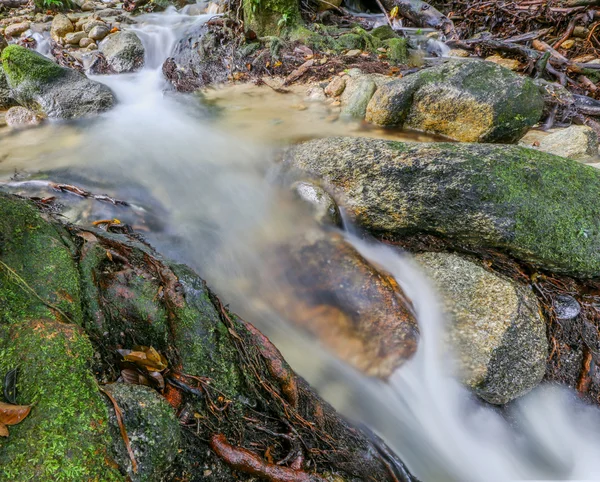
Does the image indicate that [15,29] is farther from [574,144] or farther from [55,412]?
[574,144]

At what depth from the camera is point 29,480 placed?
1.09 meters

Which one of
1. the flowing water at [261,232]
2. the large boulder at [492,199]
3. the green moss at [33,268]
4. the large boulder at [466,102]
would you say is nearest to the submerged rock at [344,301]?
the flowing water at [261,232]

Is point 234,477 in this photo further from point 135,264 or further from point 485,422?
point 485,422

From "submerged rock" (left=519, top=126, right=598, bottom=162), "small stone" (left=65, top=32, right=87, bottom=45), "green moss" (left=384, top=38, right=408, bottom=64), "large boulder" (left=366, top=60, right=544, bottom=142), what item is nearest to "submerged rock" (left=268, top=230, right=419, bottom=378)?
"large boulder" (left=366, top=60, right=544, bottom=142)

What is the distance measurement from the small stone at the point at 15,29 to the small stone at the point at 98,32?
266 centimetres

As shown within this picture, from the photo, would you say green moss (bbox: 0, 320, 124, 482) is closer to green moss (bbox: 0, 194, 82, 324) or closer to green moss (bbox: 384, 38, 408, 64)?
green moss (bbox: 0, 194, 82, 324)

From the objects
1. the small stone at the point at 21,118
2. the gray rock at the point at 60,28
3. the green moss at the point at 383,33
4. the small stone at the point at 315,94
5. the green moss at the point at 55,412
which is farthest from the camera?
the gray rock at the point at 60,28

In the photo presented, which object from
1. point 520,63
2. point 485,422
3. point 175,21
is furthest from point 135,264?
point 175,21

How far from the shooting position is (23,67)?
670 cm

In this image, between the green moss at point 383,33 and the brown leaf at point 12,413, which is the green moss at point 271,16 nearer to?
the green moss at point 383,33

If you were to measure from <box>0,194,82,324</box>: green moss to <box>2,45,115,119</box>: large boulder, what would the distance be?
5.91m

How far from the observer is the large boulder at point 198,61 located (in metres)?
8.49

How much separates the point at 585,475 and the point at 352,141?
3975mm

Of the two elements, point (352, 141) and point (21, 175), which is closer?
point (352, 141)
